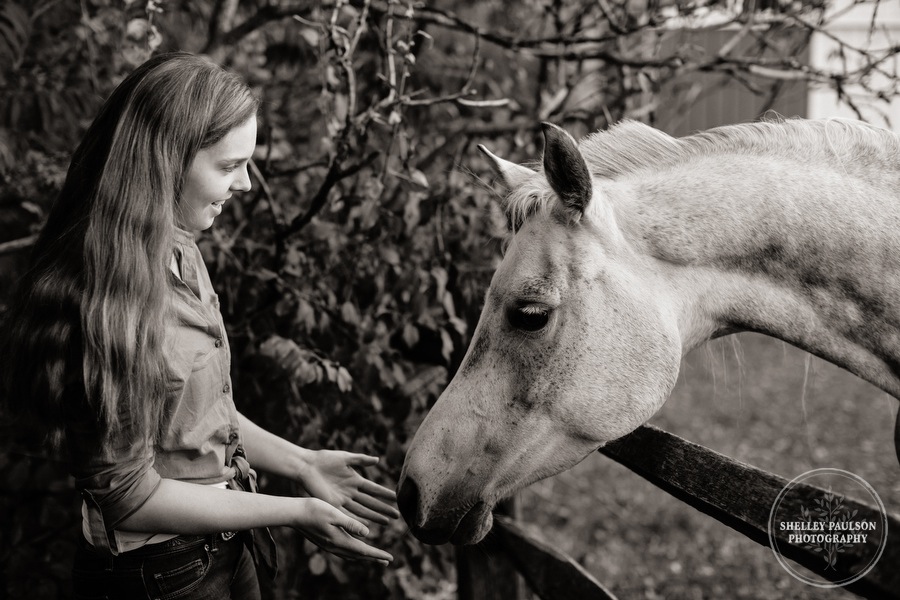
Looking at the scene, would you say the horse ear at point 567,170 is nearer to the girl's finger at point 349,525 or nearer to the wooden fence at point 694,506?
the wooden fence at point 694,506

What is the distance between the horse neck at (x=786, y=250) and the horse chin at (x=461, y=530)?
70cm

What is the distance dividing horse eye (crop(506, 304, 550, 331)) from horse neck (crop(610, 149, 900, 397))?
0.31m

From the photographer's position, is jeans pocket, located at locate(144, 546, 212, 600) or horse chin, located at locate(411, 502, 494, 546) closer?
jeans pocket, located at locate(144, 546, 212, 600)

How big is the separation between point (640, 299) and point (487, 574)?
4.83 ft

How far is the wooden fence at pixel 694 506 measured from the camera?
3.73ft

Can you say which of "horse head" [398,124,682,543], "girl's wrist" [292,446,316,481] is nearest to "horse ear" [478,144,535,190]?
"horse head" [398,124,682,543]

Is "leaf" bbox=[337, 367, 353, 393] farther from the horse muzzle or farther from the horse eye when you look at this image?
the horse eye

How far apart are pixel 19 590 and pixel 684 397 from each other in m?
6.88

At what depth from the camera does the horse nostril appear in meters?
1.80

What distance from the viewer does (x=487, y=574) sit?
9.04 ft

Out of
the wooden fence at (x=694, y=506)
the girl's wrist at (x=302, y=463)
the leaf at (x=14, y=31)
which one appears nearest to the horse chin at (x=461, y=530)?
the girl's wrist at (x=302, y=463)

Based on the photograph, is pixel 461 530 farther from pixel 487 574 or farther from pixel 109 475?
pixel 487 574

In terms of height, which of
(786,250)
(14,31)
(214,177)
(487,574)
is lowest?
(487,574)
